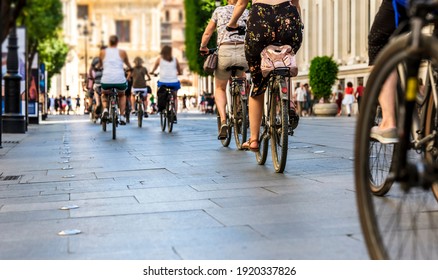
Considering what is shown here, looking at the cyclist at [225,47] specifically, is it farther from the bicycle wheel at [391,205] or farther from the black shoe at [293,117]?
the bicycle wheel at [391,205]

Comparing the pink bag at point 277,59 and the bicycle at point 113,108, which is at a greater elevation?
the pink bag at point 277,59

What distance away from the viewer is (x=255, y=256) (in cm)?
404

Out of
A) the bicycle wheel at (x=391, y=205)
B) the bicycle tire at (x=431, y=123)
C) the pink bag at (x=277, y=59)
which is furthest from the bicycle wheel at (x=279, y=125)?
the bicycle wheel at (x=391, y=205)

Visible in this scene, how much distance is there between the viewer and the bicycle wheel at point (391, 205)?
3.12 m

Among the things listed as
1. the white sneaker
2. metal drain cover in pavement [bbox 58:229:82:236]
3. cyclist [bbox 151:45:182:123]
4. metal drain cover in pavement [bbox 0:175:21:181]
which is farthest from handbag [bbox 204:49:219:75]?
cyclist [bbox 151:45:182:123]

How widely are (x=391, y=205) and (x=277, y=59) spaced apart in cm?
501

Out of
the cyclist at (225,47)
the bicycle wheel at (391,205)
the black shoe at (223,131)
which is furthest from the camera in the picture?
the black shoe at (223,131)

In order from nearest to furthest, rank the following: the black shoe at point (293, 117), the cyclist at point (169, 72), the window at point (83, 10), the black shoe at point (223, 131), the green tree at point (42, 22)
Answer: the black shoe at point (293, 117) → the black shoe at point (223, 131) → the cyclist at point (169, 72) → the green tree at point (42, 22) → the window at point (83, 10)

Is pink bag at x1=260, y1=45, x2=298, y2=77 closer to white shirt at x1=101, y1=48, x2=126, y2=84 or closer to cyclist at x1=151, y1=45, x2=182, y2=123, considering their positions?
white shirt at x1=101, y1=48, x2=126, y2=84

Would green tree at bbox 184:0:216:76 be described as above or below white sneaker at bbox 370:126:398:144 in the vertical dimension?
above

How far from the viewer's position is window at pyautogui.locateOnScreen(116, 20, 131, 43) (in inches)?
5197

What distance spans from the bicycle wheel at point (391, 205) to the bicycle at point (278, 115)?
4.43 metres

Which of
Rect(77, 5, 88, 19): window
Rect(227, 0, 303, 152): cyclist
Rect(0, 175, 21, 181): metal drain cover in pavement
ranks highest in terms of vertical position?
Rect(77, 5, 88, 19): window
